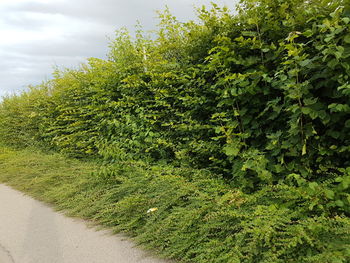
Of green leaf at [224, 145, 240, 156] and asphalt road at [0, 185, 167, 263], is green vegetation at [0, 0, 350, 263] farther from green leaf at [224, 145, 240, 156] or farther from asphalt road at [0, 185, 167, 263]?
asphalt road at [0, 185, 167, 263]

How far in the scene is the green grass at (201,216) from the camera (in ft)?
6.41

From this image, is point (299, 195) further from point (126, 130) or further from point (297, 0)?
point (126, 130)

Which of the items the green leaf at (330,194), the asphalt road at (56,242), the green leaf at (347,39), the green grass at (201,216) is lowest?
the asphalt road at (56,242)

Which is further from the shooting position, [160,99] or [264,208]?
[160,99]

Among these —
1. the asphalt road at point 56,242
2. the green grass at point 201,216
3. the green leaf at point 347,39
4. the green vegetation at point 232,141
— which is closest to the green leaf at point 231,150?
the green vegetation at point 232,141

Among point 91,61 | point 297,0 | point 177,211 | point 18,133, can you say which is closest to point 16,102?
point 18,133

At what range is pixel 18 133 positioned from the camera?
8.30 meters

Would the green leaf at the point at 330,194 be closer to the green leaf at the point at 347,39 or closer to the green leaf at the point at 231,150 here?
the green leaf at the point at 231,150

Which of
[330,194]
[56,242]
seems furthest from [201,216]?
[56,242]

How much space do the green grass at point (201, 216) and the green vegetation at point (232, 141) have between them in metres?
0.02

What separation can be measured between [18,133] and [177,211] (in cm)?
758

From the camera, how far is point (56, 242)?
116 inches

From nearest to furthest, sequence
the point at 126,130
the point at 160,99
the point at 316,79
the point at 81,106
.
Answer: the point at 316,79 < the point at 160,99 < the point at 126,130 < the point at 81,106

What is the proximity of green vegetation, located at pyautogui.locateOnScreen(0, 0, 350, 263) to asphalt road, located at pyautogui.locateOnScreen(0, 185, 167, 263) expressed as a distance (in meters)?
0.20
